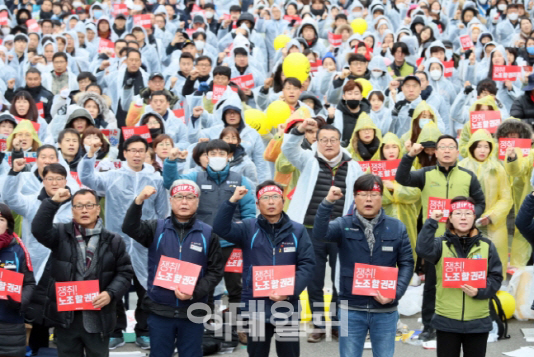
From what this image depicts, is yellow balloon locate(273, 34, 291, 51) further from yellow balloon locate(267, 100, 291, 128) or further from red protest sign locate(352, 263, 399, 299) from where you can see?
red protest sign locate(352, 263, 399, 299)

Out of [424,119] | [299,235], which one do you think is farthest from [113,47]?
[299,235]

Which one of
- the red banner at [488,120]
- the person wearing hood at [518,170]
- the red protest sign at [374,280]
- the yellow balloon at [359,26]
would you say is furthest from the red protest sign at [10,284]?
the yellow balloon at [359,26]

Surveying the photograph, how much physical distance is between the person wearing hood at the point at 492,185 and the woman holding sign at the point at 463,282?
2.32m

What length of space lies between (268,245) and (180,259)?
731 millimetres

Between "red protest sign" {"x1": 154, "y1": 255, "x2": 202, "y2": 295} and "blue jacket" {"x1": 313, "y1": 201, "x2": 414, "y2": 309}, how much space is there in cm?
103

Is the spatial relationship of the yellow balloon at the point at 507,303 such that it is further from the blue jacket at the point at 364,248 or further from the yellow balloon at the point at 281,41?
the yellow balloon at the point at 281,41

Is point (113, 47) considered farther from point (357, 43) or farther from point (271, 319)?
point (271, 319)

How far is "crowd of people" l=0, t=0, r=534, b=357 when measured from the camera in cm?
620

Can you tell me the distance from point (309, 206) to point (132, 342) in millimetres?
2309

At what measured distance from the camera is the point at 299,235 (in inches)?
247

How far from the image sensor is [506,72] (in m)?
12.0

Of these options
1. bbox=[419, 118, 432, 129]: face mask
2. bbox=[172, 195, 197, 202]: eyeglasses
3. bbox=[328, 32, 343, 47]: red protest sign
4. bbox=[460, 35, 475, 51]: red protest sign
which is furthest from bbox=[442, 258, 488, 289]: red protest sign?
bbox=[460, 35, 475, 51]: red protest sign

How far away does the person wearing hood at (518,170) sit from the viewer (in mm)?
8562

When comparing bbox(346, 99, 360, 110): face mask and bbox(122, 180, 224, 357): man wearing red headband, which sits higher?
bbox(346, 99, 360, 110): face mask
